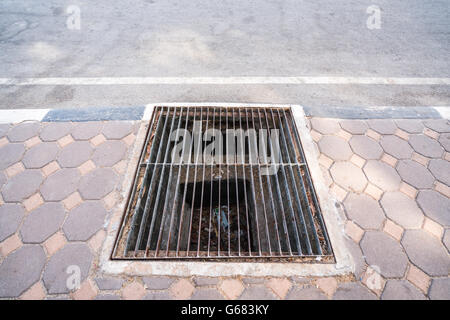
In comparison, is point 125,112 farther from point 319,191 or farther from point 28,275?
point 319,191

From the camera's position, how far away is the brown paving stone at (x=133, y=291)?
1.73 meters

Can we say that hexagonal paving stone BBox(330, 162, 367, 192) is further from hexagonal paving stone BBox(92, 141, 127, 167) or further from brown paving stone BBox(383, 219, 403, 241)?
hexagonal paving stone BBox(92, 141, 127, 167)

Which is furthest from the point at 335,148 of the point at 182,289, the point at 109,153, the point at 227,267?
the point at 109,153

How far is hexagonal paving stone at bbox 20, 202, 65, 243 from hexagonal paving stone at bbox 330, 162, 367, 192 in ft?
9.35

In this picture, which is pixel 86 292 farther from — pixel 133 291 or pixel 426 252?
pixel 426 252

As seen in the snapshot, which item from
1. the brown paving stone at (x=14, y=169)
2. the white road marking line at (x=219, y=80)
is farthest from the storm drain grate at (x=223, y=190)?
the brown paving stone at (x=14, y=169)

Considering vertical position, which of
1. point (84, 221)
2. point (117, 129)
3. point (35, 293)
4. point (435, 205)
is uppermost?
point (117, 129)

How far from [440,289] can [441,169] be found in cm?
144

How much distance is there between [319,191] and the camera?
7.65ft

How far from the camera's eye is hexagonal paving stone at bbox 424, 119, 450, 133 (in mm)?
3037

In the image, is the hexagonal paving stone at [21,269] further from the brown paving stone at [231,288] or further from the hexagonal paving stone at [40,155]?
the brown paving stone at [231,288]

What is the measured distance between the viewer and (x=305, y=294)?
1761 millimetres

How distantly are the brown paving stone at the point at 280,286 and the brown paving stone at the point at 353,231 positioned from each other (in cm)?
76
